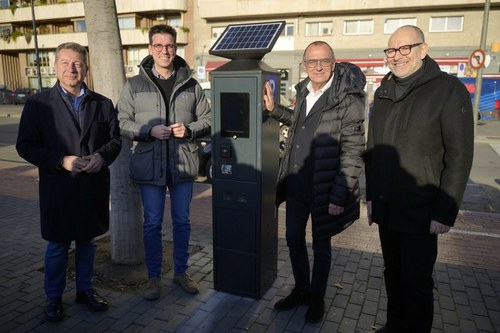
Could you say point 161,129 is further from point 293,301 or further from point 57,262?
point 293,301

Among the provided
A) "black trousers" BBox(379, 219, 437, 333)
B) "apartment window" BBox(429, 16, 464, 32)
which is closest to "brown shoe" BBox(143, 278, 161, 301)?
"black trousers" BBox(379, 219, 437, 333)

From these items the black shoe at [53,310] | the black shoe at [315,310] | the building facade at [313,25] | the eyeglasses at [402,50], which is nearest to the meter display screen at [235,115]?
the eyeglasses at [402,50]

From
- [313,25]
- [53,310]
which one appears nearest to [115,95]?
[53,310]

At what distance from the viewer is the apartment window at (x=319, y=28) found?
27.5 m

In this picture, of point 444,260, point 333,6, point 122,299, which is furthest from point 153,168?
point 333,6

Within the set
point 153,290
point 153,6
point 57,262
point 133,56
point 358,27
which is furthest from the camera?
point 133,56

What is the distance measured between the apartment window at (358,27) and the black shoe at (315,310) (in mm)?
26370

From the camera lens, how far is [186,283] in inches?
141

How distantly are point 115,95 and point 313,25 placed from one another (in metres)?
26.4

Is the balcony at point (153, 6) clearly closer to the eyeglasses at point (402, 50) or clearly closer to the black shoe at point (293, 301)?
the black shoe at point (293, 301)

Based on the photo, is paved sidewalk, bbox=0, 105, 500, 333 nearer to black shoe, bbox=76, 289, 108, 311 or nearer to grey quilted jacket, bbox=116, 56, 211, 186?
black shoe, bbox=76, 289, 108, 311

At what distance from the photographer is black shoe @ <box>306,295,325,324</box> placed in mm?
3115

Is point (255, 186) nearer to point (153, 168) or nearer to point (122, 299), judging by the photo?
point (153, 168)

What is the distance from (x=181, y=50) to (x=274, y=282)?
1234 inches
